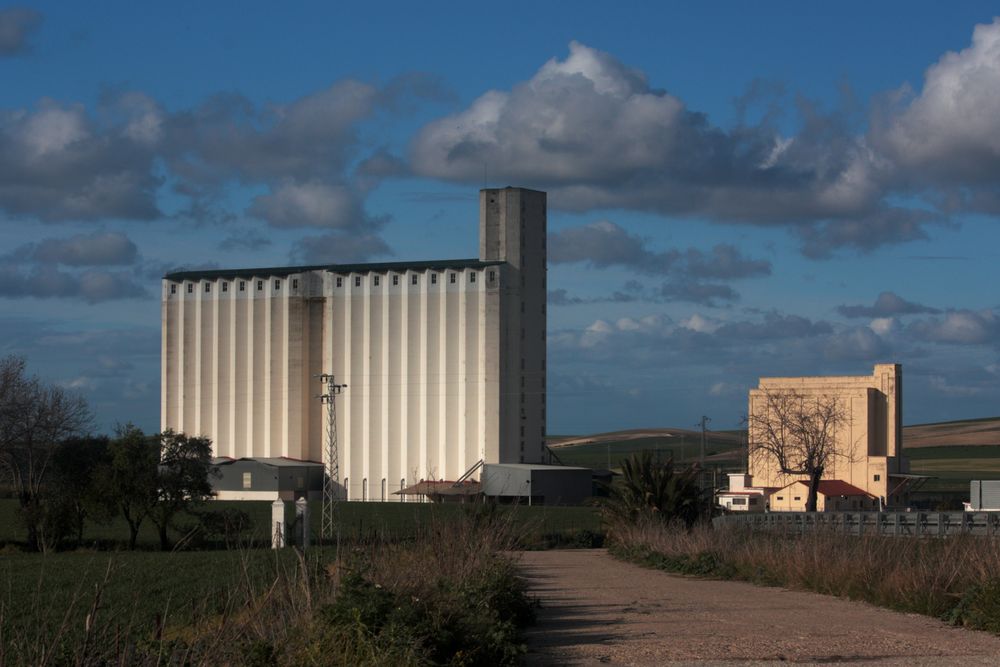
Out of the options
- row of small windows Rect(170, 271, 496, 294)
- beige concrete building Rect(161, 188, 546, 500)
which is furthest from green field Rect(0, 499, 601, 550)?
row of small windows Rect(170, 271, 496, 294)

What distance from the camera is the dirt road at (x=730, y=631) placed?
1359 cm

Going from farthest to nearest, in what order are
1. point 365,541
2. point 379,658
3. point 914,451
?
point 914,451, point 365,541, point 379,658

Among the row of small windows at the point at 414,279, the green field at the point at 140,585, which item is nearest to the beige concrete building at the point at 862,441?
the row of small windows at the point at 414,279

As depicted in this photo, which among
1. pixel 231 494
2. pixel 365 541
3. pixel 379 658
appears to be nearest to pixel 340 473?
pixel 231 494

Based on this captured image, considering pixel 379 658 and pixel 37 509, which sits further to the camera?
pixel 37 509

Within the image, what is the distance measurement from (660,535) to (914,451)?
14018 cm

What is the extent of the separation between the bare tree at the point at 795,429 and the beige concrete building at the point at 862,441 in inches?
6.7

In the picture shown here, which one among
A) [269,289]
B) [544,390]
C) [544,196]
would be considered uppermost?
[544,196]

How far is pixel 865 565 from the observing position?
20781 mm

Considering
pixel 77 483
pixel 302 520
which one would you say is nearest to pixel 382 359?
pixel 77 483

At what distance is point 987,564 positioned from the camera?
690 inches

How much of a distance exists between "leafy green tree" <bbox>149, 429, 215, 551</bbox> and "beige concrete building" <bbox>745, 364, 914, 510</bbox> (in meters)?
38.9

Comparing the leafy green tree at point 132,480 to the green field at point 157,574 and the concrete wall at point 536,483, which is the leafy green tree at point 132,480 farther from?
the concrete wall at point 536,483

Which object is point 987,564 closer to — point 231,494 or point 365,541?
point 365,541
